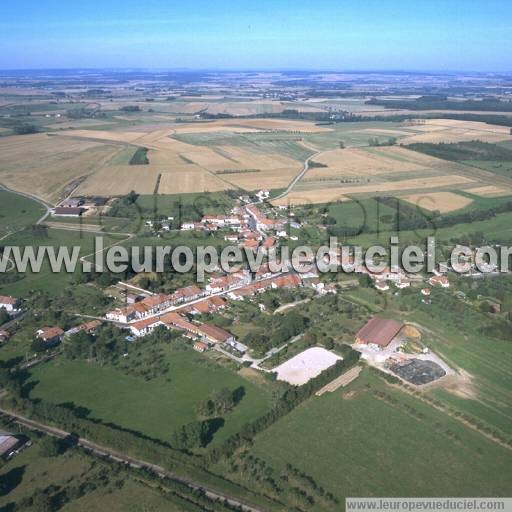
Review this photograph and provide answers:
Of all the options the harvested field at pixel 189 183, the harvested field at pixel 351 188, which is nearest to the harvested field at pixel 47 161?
the harvested field at pixel 189 183

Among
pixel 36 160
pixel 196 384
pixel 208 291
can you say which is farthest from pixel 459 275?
pixel 36 160

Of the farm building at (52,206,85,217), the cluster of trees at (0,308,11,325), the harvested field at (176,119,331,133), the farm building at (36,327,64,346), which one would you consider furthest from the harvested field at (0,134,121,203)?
the farm building at (36,327,64,346)

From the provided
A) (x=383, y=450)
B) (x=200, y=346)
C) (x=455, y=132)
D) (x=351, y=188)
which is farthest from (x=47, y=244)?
(x=455, y=132)

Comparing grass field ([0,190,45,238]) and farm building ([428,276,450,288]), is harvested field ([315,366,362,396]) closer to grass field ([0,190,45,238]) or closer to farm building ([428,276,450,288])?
farm building ([428,276,450,288])

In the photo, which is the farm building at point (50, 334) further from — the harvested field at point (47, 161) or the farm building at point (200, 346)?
the harvested field at point (47, 161)

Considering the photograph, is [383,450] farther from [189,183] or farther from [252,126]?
[252,126]

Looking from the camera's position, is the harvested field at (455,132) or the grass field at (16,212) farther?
the harvested field at (455,132)
